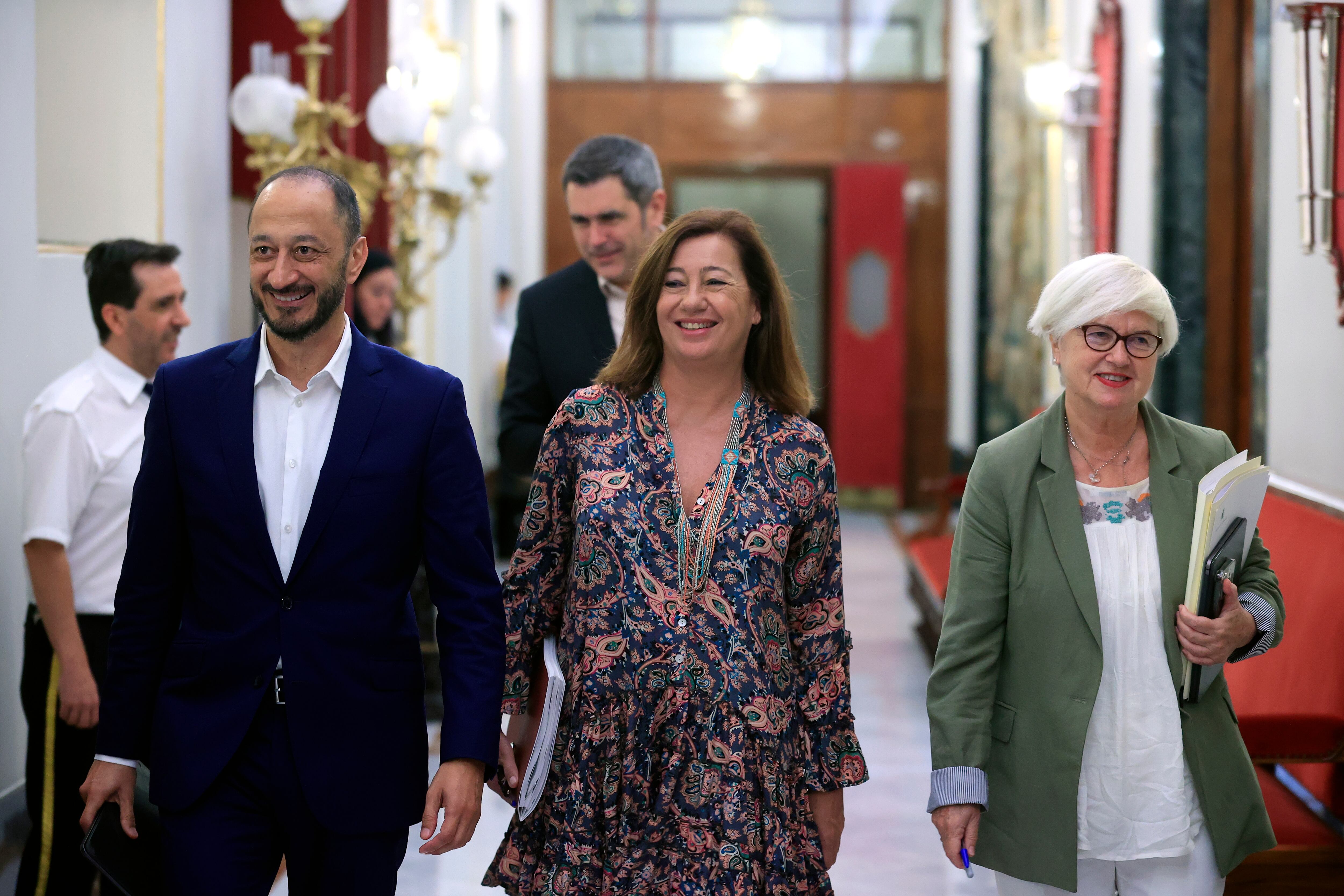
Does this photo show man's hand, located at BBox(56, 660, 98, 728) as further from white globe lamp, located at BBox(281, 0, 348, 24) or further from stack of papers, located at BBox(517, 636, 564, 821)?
white globe lamp, located at BBox(281, 0, 348, 24)

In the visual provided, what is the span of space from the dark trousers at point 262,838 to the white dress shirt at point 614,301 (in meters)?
1.54

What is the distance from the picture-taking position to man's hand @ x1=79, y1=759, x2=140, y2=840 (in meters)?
2.31

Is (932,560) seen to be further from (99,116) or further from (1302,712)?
(99,116)

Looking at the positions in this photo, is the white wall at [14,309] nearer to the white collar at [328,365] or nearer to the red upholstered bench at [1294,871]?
the white collar at [328,365]

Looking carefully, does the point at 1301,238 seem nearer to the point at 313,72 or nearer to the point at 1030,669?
the point at 1030,669

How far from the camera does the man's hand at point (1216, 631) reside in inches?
89.3

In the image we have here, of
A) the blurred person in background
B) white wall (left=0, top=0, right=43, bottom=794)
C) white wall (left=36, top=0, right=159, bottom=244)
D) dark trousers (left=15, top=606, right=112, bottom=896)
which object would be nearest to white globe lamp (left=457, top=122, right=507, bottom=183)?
the blurred person in background

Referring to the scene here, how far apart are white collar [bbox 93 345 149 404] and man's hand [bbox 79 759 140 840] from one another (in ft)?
4.83

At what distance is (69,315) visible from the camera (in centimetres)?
472

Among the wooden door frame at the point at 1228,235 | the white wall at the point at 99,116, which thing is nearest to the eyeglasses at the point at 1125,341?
the wooden door frame at the point at 1228,235

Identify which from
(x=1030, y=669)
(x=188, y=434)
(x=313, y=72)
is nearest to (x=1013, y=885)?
(x=1030, y=669)

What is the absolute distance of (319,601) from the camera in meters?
2.25

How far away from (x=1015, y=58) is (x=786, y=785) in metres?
9.28

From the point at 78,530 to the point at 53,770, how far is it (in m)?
0.59
